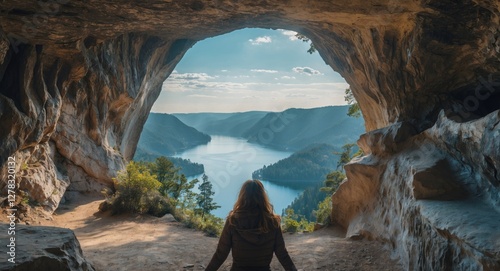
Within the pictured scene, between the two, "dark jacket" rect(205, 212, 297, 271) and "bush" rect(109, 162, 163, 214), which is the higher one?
"dark jacket" rect(205, 212, 297, 271)

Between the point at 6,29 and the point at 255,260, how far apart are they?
8728mm

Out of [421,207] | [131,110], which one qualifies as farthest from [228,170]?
[421,207]

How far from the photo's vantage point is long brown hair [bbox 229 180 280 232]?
11.6 ft

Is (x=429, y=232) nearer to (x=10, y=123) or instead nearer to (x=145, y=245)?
(x=145, y=245)

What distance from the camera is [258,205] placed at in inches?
142

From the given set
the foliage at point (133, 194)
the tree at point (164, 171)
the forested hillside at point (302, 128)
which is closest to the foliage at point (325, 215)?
the foliage at point (133, 194)

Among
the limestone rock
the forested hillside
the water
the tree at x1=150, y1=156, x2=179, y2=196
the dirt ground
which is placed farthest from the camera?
the forested hillside

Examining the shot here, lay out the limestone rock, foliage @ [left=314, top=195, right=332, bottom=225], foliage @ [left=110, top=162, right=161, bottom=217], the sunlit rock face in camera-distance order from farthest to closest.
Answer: foliage @ [left=110, top=162, right=161, bottom=217] < foliage @ [left=314, top=195, right=332, bottom=225] < the sunlit rock face < the limestone rock

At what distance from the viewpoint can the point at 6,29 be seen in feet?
26.6

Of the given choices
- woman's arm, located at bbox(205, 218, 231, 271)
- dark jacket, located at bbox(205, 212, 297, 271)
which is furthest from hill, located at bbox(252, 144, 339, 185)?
dark jacket, located at bbox(205, 212, 297, 271)

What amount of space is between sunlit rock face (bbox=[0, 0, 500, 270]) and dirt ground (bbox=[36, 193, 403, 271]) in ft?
2.01

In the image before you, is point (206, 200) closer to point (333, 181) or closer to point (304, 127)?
point (333, 181)

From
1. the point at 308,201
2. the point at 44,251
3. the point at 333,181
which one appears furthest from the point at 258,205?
the point at 308,201

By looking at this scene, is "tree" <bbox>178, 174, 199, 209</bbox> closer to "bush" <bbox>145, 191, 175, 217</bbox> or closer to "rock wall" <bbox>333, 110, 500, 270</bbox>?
"bush" <bbox>145, 191, 175, 217</bbox>
